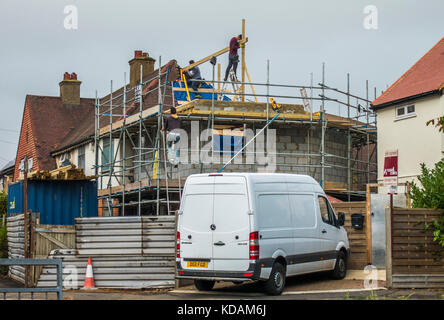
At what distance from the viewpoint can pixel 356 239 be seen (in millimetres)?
18297

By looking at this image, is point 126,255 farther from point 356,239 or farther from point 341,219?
point 356,239

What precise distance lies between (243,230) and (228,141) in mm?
10826

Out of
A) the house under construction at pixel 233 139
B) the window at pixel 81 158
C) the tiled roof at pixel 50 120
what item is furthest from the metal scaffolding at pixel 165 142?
the tiled roof at pixel 50 120

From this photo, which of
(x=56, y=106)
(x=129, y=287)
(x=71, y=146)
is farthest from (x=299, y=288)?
(x=56, y=106)

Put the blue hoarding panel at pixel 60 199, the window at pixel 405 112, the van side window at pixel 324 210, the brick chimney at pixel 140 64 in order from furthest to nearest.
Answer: the brick chimney at pixel 140 64
the window at pixel 405 112
the blue hoarding panel at pixel 60 199
the van side window at pixel 324 210

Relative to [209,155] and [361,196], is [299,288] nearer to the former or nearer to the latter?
[209,155]

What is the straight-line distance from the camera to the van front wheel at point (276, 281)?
14242mm

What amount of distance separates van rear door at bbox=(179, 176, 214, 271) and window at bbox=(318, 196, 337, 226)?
3.17m

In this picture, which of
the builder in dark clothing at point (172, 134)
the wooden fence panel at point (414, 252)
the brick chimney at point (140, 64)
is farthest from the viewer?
the brick chimney at point (140, 64)

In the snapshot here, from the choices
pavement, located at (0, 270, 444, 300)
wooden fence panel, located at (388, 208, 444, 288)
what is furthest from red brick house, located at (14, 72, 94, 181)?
wooden fence panel, located at (388, 208, 444, 288)

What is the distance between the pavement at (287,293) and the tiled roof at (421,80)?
1018 centimetres

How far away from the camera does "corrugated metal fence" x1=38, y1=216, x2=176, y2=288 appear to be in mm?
16062

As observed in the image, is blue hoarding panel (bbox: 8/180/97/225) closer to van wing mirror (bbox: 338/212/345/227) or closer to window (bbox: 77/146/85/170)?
van wing mirror (bbox: 338/212/345/227)

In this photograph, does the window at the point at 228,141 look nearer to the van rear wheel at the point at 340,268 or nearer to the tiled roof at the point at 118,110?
the tiled roof at the point at 118,110
